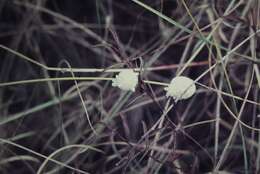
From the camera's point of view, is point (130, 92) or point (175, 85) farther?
point (130, 92)

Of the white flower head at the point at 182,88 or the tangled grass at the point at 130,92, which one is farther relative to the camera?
the tangled grass at the point at 130,92

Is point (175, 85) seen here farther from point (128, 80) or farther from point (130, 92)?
point (130, 92)

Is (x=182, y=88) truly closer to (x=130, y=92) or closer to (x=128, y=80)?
(x=128, y=80)

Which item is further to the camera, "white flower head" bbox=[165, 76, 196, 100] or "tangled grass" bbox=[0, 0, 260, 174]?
"tangled grass" bbox=[0, 0, 260, 174]

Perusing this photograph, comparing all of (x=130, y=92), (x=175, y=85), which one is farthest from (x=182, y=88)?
(x=130, y=92)

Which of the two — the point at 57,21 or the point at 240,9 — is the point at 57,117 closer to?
the point at 57,21

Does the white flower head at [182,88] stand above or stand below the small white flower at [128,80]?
below

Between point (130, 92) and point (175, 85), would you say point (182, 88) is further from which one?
point (130, 92)

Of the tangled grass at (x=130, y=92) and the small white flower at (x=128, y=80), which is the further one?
the tangled grass at (x=130, y=92)

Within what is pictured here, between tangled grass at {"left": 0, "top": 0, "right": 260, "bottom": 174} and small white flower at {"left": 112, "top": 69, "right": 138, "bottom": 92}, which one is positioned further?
tangled grass at {"left": 0, "top": 0, "right": 260, "bottom": 174}

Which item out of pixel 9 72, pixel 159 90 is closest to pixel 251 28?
pixel 159 90

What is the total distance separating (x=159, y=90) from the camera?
2.97 ft

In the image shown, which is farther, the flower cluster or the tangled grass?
the tangled grass

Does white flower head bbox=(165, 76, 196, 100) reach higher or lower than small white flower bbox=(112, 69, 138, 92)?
lower
